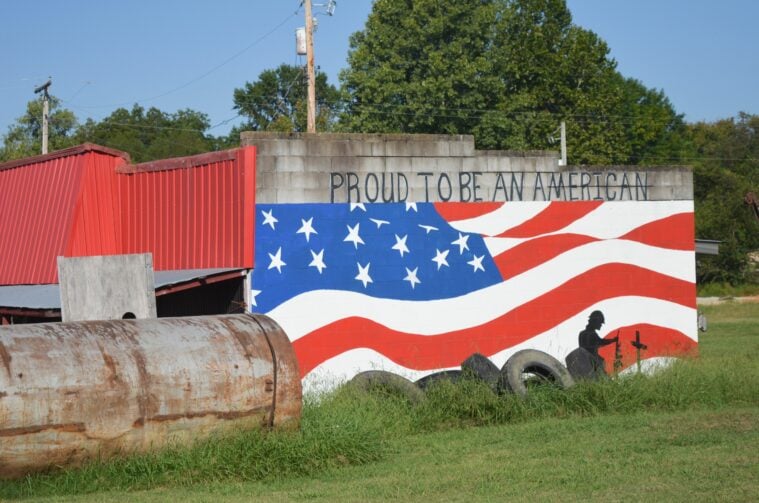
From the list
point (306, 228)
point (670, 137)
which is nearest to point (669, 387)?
point (306, 228)

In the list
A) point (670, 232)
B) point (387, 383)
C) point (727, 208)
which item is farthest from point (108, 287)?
point (727, 208)

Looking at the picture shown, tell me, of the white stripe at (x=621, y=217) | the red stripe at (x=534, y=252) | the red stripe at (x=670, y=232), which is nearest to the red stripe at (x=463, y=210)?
the red stripe at (x=534, y=252)

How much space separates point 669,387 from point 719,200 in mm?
38168

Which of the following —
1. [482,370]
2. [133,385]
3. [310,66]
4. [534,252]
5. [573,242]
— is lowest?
[482,370]

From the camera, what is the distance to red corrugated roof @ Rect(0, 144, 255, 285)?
15.1m

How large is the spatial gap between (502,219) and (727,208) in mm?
33890

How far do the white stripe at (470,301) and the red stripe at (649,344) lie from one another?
105cm

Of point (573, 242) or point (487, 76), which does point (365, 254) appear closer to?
point (573, 242)

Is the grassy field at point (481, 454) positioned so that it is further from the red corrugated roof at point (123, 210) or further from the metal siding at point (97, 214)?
the metal siding at point (97, 214)

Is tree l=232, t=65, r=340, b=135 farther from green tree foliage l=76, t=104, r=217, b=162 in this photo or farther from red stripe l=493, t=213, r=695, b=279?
red stripe l=493, t=213, r=695, b=279

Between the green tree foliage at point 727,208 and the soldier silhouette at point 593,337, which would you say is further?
the green tree foliage at point 727,208

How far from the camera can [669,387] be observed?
14.2 m

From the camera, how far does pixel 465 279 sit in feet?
54.0

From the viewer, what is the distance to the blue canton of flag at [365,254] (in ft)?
49.4
